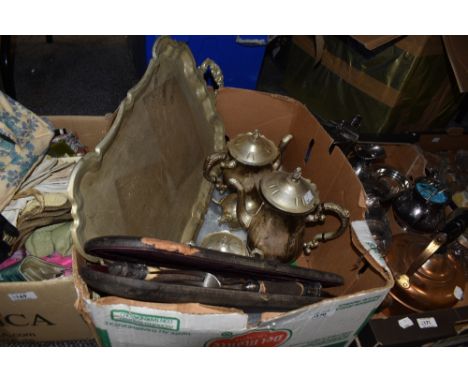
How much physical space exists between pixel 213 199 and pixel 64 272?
494mm

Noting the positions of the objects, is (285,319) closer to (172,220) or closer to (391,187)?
(172,220)

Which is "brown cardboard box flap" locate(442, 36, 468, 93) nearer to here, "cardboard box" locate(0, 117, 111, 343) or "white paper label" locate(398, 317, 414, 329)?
"white paper label" locate(398, 317, 414, 329)

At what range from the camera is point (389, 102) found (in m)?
1.75

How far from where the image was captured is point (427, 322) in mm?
943

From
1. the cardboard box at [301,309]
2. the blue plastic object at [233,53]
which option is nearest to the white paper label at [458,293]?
the cardboard box at [301,309]

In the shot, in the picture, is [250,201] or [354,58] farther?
[354,58]

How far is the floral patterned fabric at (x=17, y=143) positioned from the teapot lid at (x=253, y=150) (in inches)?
20.7

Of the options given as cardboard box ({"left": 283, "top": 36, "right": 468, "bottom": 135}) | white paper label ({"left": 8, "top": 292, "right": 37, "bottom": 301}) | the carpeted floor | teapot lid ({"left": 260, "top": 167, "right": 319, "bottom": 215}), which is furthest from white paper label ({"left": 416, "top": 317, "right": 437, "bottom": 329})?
the carpeted floor

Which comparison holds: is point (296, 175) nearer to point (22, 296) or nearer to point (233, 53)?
point (22, 296)

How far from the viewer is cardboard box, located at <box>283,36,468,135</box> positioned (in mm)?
1583

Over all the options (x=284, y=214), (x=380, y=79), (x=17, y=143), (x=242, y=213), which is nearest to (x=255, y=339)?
(x=284, y=214)

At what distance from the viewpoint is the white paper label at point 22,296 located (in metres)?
0.85

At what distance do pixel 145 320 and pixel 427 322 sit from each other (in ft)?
2.43

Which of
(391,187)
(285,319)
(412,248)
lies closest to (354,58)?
(391,187)
